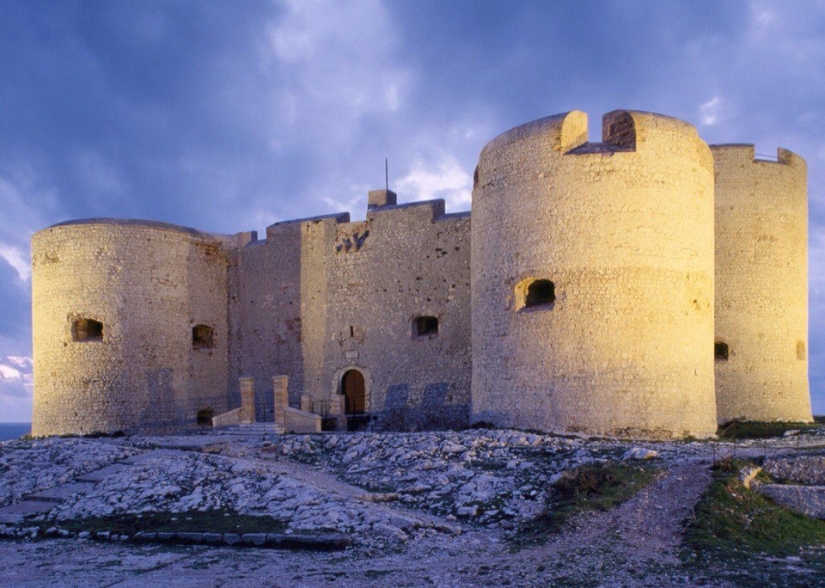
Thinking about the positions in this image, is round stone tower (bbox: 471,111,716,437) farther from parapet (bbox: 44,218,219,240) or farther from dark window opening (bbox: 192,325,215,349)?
parapet (bbox: 44,218,219,240)

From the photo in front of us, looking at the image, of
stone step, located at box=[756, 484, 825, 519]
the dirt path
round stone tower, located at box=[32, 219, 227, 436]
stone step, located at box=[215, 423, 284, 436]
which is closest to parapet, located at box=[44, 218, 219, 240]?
round stone tower, located at box=[32, 219, 227, 436]

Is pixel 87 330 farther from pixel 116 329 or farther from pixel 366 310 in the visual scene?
pixel 366 310

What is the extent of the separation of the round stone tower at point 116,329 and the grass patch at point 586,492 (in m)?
14.3

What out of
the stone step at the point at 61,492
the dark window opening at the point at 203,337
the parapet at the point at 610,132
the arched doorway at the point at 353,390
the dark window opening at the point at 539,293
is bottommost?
the stone step at the point at 61,492

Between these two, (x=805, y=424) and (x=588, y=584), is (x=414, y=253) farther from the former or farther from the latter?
(x=588, y=584)

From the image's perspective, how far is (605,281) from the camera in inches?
627

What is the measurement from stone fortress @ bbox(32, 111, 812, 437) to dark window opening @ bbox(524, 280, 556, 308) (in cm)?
4

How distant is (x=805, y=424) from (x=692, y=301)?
18.1 ft

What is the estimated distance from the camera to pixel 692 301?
16.4 meters

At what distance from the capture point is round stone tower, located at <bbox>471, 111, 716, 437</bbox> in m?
15.8

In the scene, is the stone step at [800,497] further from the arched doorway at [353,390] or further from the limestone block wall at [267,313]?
the limestone block wall at [267,313]

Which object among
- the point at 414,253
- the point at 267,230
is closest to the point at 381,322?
the point at 414,253

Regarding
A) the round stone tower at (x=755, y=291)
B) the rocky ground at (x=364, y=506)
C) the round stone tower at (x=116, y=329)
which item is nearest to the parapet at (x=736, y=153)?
the round stone tower at (x=755, y=291)

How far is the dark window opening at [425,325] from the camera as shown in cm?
2134
